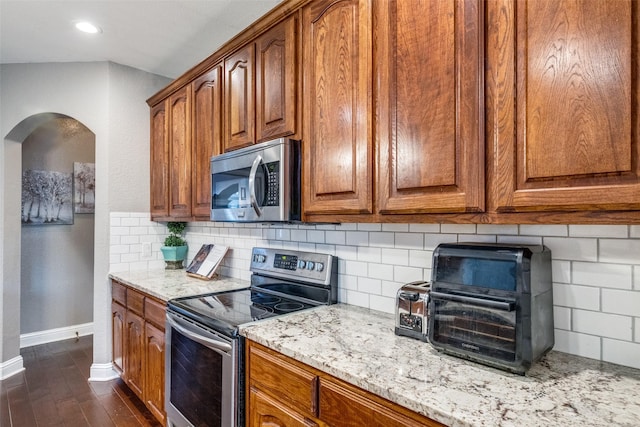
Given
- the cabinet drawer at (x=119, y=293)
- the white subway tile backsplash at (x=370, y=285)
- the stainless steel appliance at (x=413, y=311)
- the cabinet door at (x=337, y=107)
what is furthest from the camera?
the cabinet drawer at (x=119, y=293)

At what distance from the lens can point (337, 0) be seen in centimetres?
151

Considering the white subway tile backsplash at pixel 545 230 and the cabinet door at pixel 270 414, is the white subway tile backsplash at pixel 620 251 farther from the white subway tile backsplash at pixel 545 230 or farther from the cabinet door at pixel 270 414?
the cabinet door at pixel 270 414

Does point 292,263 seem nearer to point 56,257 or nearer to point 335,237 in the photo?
point 335,237

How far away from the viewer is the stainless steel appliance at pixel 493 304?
1.02 metres

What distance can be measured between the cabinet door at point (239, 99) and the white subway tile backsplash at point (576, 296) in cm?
151

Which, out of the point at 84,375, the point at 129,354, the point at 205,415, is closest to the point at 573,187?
the point at 205,415

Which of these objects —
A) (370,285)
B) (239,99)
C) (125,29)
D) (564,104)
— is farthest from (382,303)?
(125,29)

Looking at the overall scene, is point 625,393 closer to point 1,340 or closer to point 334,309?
point 334,309

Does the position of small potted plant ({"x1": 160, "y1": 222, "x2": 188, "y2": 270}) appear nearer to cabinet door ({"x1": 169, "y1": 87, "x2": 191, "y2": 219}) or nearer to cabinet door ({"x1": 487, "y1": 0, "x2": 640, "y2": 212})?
cabinet door ({"x1": 169, "y1": 87, "x2": 191, "y2": 219})

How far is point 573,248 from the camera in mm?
1167

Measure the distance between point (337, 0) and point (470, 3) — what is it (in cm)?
62

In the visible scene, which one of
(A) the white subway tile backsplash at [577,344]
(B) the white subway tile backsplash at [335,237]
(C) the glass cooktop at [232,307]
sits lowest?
(C) the glass cooktop at [232,307]

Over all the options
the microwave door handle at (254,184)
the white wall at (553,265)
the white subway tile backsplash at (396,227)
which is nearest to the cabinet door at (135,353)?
the white wall at (553,265)

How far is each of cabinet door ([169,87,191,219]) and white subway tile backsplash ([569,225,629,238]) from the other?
2.21 meters
